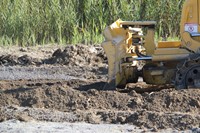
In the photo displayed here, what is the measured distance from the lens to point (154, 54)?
11.0m

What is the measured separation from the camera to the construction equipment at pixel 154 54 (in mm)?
10516

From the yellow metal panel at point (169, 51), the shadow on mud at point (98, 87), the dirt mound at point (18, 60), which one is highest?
the yellow metal panel at point (169, 51)

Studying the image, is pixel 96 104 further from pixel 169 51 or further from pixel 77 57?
pixel 77 57

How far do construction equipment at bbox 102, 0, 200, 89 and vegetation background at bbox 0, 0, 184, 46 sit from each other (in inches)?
224

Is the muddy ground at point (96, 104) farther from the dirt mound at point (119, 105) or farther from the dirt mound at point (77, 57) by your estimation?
the dirt mound at point (77, 57)

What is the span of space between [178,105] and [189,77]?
1.14 metres

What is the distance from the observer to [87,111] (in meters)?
9.52

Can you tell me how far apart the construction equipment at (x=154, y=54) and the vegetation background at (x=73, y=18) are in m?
5.70

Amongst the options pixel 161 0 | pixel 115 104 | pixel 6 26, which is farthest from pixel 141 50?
pixel 6 26

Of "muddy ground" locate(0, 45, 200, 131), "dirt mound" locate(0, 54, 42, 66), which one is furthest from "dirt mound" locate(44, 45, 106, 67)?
"muddy ground" locate(0, 45, 200, 131)

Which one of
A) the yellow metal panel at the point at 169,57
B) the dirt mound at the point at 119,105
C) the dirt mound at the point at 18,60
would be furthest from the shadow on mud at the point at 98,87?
the dirt mound at the point at 18,60

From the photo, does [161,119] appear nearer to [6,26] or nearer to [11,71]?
[11,71]

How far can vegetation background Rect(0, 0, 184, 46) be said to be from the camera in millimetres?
17500

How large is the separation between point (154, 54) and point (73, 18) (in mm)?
7303
